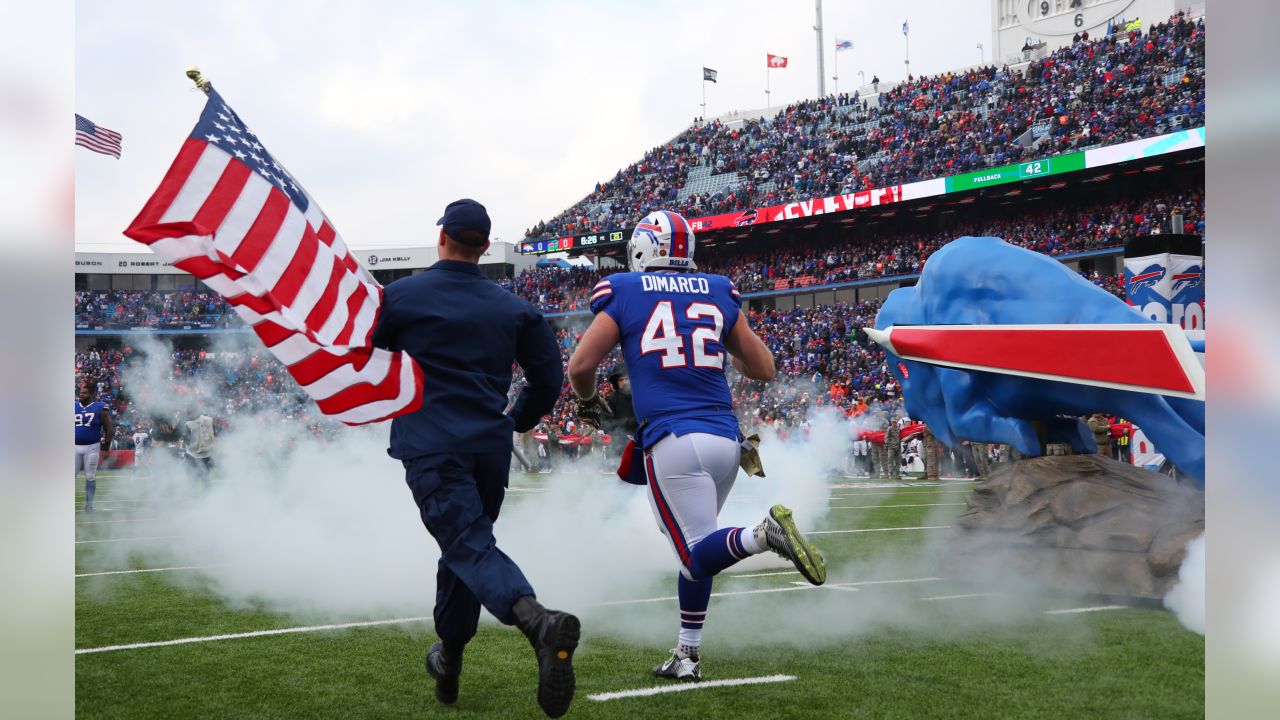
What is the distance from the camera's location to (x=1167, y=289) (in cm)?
1084

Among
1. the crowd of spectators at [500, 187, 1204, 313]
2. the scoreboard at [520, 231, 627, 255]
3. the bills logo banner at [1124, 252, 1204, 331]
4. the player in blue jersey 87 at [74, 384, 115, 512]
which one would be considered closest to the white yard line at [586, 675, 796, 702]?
the bills logo banner at [1124, 252, 1204, 331]

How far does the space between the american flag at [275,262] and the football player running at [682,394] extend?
3.16ft

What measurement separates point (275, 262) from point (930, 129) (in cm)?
3524

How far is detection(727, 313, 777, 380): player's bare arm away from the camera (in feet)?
15.5

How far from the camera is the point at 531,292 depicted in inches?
1750

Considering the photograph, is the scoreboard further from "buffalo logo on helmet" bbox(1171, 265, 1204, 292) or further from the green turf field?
the green turf field

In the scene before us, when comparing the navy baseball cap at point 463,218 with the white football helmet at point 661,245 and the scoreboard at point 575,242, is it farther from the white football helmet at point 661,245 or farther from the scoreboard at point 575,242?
the scoreboard at point 575,242

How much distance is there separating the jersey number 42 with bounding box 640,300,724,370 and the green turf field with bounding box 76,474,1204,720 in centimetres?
136

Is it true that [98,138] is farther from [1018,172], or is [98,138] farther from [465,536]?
[1018,172]

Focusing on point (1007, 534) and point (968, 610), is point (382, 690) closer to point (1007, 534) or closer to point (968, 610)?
point (968, 610)

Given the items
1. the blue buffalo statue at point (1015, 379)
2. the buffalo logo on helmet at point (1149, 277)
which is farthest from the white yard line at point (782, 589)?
the buffalo logo on helmet at point (1149, 277)

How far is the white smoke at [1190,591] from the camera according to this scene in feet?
17.7

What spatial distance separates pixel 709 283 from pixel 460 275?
121cm

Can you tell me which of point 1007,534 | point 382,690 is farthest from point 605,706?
point 1007,534
